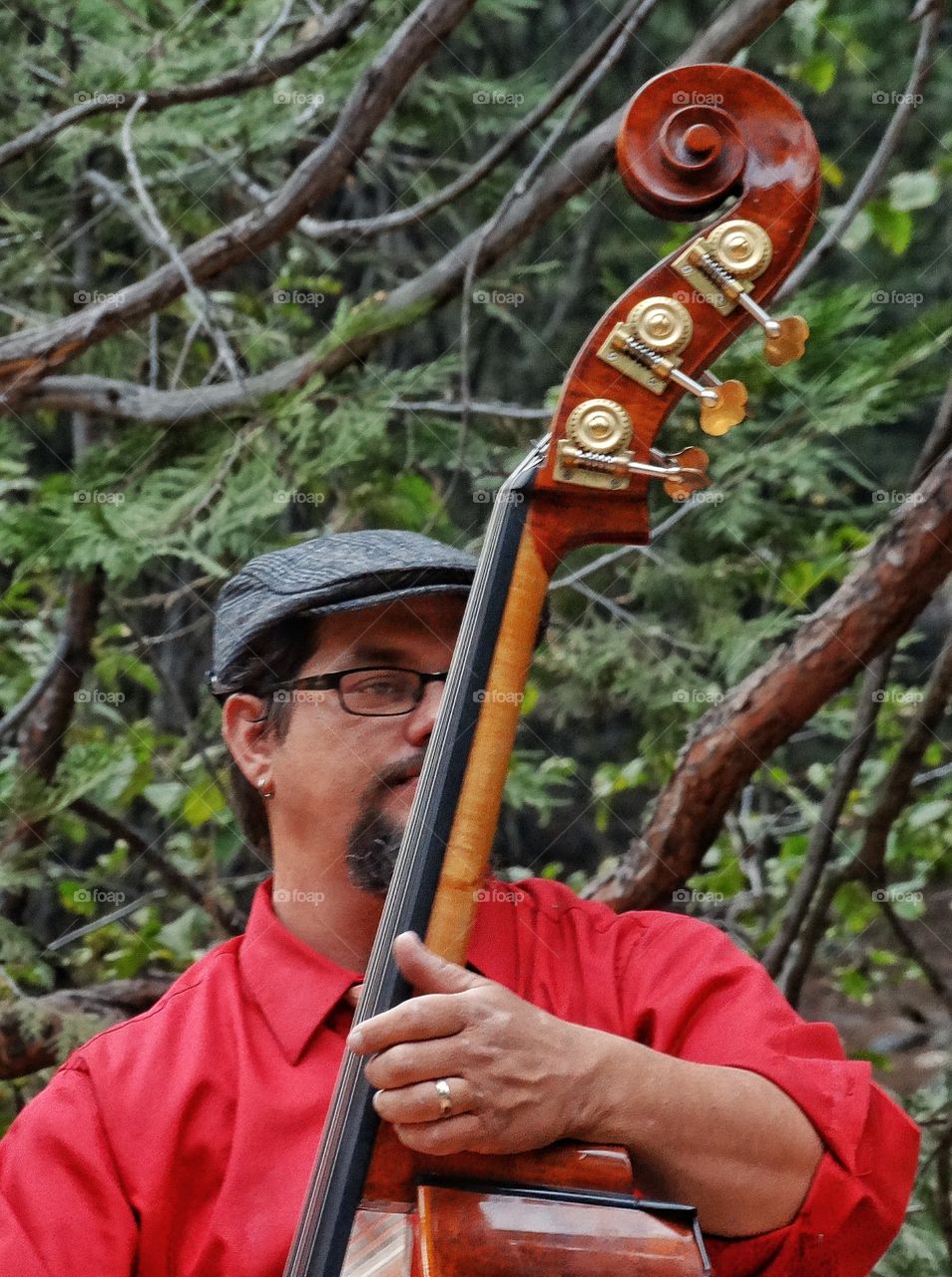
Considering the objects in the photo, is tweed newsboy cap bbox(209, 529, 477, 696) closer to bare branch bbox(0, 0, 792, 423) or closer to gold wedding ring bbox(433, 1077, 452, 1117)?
gold wedding ring bbox(433, 1077, 452, 1117)

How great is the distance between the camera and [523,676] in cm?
131

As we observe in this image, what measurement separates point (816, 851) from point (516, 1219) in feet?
5.34

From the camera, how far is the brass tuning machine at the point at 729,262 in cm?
130

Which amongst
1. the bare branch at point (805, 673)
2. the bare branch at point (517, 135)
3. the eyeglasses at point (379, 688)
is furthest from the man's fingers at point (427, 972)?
the bare branch at point (517, 135)

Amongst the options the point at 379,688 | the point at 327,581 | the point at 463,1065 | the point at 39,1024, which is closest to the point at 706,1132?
the point at 463,1065

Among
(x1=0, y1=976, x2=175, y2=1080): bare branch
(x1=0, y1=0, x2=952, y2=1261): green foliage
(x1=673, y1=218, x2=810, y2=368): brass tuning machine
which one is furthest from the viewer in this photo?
(x1=0, y1=0, x2=952, y2=1261): green foliage

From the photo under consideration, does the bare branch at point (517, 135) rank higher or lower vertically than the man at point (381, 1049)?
higher

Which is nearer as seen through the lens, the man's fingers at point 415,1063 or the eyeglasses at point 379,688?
the man's fingers at point 415,1063

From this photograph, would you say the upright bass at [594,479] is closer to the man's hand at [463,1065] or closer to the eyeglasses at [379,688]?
the man's hand at [463,1065]

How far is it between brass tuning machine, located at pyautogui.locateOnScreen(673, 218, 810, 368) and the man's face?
1.42 ft

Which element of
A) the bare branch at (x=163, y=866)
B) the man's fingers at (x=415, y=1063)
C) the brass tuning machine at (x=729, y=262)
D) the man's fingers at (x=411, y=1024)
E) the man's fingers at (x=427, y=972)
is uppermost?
the brass tuning machine at (x=729, y=262)

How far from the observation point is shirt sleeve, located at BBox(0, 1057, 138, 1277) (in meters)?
1.38

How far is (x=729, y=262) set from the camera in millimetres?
1311

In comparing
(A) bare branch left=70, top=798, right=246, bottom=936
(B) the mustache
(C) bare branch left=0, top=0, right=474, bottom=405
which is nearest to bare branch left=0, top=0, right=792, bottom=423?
(C) bare branch left=0, top=0, right=474, bottom=405
